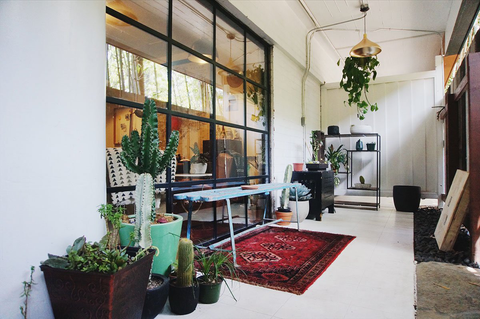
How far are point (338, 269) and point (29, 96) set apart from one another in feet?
8.21

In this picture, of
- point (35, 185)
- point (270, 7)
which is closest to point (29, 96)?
point (35, 185)

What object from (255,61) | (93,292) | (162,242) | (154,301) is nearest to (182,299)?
(154,301)

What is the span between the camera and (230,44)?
3.89 meters

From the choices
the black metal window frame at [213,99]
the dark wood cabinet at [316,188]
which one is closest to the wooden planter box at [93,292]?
the black metal window frame at [213,99]

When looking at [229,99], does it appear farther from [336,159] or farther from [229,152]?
[336,159]

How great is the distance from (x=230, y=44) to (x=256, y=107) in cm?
99

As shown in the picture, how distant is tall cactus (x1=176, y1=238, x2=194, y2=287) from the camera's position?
1.80 m

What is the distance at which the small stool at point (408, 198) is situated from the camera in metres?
5.41

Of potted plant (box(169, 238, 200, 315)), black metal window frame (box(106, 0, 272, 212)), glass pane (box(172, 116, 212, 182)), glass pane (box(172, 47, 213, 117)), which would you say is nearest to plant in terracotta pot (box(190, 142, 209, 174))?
glass pane (box(172, 116, 212, 182))

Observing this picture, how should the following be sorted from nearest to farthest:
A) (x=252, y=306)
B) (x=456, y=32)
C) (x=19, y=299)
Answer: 1. (x=19, y=299)
2. (x=252, y=306)
3. (x=456, y=32)

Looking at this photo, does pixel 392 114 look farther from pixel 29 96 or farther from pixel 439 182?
pixel 29 96

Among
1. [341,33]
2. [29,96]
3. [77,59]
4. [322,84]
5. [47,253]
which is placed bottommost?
[47,253]

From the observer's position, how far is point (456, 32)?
491 cm

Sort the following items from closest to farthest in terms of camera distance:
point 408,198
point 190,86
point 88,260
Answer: point 88,260, point 190,86, point 408,198
